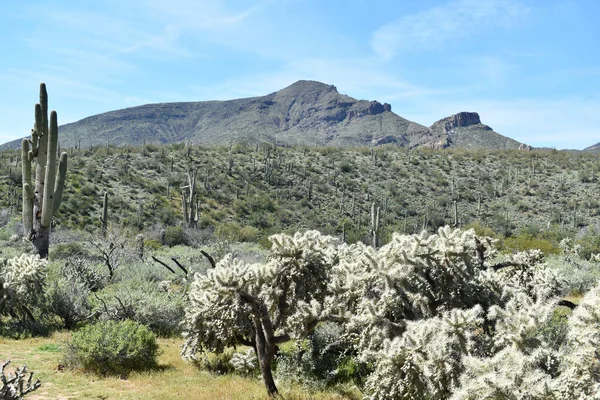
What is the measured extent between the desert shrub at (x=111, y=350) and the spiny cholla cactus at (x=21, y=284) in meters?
2.56

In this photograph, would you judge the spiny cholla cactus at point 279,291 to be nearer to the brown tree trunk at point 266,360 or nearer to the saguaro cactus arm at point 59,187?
the brown tree trunk at point 266,360

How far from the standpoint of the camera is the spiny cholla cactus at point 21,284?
1111cm

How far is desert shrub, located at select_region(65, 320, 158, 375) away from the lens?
9273 mm

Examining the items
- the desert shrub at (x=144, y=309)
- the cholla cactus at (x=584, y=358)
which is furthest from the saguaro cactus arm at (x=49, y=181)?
the cholla cactus at (x=584, y=358)

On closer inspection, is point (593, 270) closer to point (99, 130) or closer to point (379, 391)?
point (379, 391)

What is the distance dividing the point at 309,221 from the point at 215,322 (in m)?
35.6

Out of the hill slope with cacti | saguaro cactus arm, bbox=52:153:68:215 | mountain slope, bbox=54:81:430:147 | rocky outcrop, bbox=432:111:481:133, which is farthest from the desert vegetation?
rocky outcrop, bbox=432:111:481:133

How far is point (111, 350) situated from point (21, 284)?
3.64m

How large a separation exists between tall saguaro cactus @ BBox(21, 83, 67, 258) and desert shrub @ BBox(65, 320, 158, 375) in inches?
275

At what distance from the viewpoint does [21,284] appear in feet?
37.2

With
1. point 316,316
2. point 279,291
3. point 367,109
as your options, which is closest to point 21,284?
point 279,291

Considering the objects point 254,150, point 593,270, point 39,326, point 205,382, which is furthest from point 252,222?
point 205,382

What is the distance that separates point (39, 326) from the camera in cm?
1181

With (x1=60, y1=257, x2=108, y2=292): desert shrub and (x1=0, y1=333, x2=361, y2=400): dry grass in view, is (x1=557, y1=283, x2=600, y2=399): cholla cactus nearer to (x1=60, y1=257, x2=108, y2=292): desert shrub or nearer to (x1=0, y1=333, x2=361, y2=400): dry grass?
(x1=0, y1=333, x2=361, y2=400): dry grass
